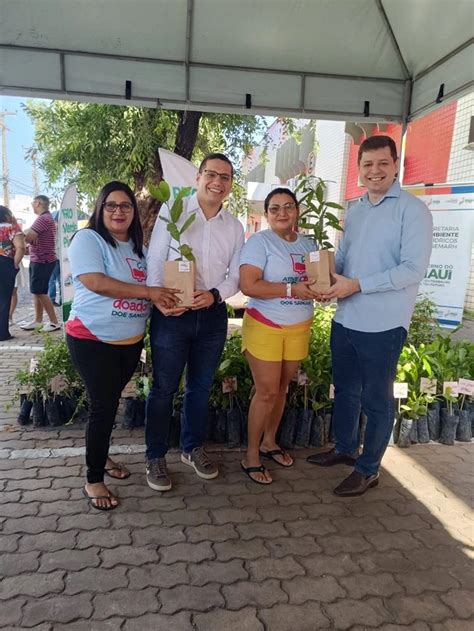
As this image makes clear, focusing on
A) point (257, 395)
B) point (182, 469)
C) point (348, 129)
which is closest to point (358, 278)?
point (257, 395)

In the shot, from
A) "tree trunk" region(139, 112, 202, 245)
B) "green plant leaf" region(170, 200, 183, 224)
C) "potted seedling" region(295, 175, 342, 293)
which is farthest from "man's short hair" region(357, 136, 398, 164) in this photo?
"tree trunk" region(139, 112, 202, 245)

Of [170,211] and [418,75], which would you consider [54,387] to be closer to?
[170,211]

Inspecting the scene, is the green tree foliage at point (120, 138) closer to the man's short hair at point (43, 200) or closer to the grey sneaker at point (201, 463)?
the man's short hair at point (43, 200)

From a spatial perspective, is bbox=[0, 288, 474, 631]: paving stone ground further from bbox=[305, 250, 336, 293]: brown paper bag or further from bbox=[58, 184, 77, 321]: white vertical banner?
bbox=[58, 184, 77, 321]: white vertical banner

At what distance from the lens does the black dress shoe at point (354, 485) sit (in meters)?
2.96

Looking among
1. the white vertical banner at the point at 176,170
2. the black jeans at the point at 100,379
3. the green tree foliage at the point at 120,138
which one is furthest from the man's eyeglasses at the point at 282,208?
the green tree foliage at the point at 120,138

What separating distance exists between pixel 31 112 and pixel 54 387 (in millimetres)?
5341

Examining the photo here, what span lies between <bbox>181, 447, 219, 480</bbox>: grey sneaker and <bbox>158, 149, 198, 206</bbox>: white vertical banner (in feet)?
8.29

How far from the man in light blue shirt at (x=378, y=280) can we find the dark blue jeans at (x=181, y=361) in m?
0.71

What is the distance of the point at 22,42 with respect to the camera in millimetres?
3217

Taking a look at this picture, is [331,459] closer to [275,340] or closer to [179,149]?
[275,340]

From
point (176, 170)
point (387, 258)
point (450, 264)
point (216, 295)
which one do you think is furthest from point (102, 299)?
point (450, 264)

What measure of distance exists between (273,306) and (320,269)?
1.29ft

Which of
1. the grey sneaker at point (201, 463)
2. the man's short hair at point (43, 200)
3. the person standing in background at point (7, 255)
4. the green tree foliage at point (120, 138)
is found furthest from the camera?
the man's short hair at point (43, 200)
